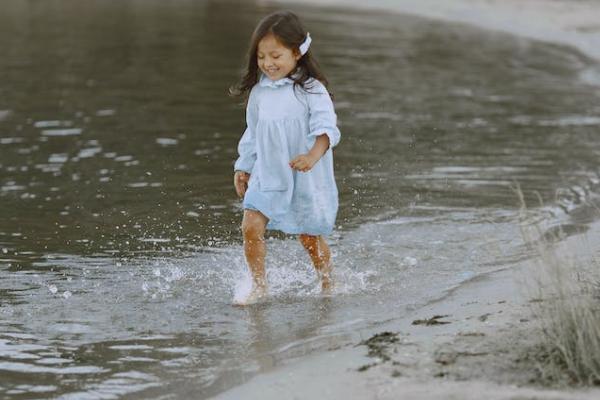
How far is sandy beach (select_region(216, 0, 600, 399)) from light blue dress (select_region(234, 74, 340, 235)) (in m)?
0.84

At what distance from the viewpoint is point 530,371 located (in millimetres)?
4688

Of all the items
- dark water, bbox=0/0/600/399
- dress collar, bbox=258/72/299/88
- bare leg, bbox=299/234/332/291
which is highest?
dress collar, bbox=258/72/299/88

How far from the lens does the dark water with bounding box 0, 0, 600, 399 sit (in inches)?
235

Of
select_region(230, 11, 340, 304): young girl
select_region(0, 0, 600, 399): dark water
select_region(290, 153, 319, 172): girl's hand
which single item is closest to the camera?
select_region(0, 0, 600, 399): dark water

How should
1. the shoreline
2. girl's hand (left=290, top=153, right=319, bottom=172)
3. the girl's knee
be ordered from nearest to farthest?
A: girl's hand (left=290, top=153, right=319, bottom=172) → the girl's knee → the shoreline

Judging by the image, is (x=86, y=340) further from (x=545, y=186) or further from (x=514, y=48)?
(x=514, y=48)

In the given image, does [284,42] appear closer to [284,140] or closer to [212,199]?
[284,140]

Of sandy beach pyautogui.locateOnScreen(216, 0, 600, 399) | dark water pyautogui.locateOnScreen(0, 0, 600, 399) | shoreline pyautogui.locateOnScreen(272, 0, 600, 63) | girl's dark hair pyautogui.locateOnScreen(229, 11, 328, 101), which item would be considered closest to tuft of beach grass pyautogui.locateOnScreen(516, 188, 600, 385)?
sandy beach pyautogui.locateOnScreen(216, 0, 600, 399)

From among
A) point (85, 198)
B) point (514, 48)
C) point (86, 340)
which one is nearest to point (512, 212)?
point (85, 198)

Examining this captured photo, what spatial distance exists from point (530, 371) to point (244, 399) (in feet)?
3.83

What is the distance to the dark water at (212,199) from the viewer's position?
5.96 m

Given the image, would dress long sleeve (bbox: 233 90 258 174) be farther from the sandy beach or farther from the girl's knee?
the sandy beach

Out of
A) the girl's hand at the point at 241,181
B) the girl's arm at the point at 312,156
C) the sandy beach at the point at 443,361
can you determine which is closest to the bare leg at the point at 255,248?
the girl's hand at the point at 241,181

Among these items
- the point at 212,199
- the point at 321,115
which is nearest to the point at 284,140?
the point at 321,115
